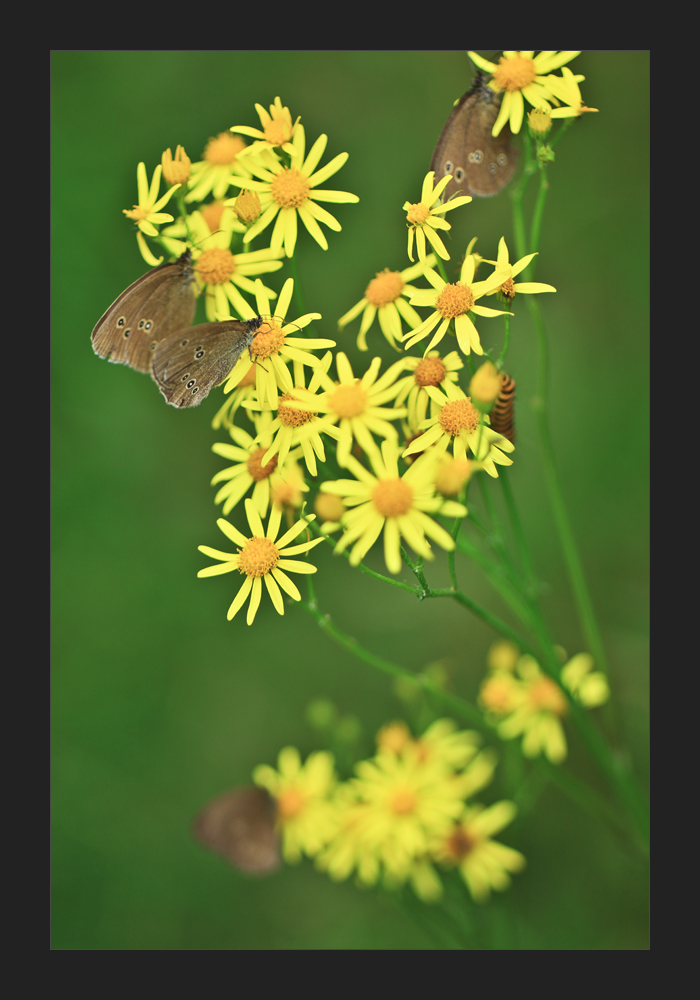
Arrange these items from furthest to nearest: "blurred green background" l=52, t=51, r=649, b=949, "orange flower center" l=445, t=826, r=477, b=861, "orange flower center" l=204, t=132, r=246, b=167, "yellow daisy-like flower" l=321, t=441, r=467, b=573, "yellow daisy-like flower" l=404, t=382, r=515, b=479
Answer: "blurred green background" l=52, t=51, r=649, b=949 < "orange flower center" l=445, t=826, r=477, b=861 < "orange flower center" l=204, t=132, r=246, b=167 < "yellow daisy-like flower" l=404, t=382, r=515, b=479 < "yellow daisy-like flower" l=321, t=441, r=467, b=573

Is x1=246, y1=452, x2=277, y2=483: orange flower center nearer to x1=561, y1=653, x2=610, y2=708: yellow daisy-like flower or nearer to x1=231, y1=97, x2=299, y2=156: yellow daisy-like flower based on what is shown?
x1=231, y1=97, x2=299, y2=156: yellow daisy-like flower

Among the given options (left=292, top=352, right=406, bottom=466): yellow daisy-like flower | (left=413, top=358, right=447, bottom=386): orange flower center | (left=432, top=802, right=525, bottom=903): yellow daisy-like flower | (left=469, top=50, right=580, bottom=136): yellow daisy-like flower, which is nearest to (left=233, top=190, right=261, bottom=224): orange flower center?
(left=292, top=352, right=406, bottom=466): yellow daisy-like flower

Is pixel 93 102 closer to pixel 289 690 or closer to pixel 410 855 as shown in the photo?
pixel 289 690

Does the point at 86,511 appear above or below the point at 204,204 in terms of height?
below

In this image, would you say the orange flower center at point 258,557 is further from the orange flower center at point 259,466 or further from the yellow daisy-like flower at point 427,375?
the yellow daisy-like flower at point 427,375

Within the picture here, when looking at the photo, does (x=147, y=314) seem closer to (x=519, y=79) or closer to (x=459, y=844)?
→ (x=519, y=79)

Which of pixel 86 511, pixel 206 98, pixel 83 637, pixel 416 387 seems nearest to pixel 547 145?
pixel 416 387

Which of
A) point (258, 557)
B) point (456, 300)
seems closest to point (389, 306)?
point (456, 300)
